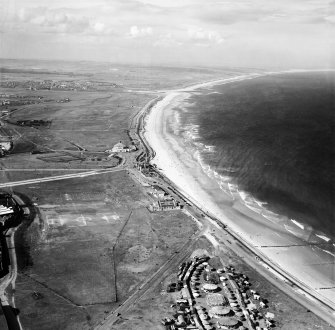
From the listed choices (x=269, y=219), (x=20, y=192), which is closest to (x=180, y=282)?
(x=269, y=219)

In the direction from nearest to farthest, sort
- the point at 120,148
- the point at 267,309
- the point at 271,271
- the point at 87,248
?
the point at 267,309 < the point at 271,271 < the point at 87,248 < the point at 120,148

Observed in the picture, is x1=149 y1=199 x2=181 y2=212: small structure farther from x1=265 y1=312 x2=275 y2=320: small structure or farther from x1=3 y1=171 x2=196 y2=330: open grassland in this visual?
x1=265 y1=312 x2=275 y2=320: small structure

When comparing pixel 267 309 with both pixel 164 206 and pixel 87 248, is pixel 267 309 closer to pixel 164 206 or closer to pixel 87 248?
pixel 87 248

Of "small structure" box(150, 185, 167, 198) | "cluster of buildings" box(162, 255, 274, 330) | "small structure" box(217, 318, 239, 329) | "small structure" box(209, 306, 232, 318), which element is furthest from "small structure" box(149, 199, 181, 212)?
"small structure" box(217, 318, 239, 329)

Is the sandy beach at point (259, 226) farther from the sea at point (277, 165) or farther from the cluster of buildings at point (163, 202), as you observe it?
the cluster of buildings at point (163, 202)

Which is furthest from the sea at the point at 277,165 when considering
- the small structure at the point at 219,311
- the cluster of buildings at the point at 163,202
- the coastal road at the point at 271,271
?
the small structure at the point at 219,311

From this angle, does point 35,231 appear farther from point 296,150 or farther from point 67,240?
point 296,150

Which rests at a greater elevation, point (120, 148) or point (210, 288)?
point (120, 148)

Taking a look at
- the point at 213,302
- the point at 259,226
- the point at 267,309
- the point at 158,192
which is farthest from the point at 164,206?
the point at 267,309
